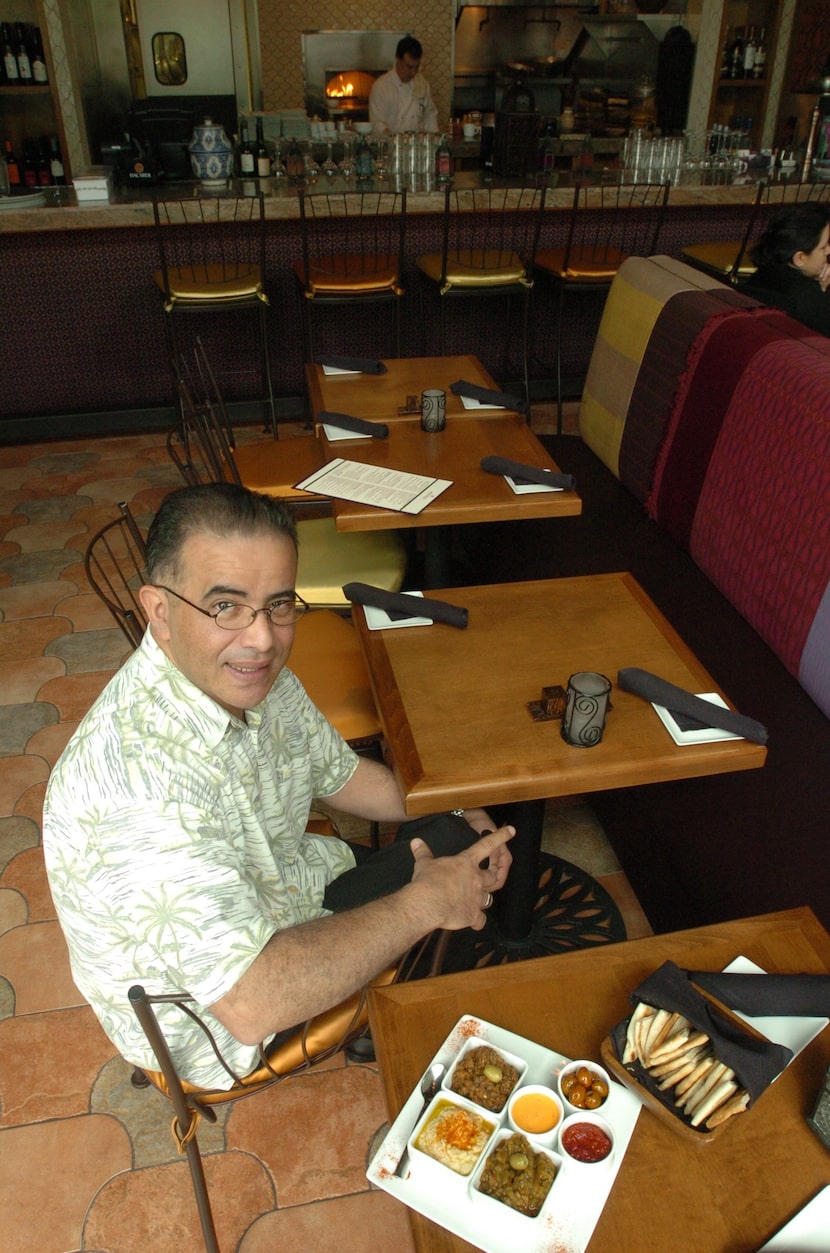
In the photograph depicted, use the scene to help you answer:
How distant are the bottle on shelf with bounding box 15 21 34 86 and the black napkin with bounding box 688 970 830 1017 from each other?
6370 millimetres

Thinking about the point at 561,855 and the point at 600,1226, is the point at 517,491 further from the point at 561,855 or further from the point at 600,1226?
the point at 600,1226

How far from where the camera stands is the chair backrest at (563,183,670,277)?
4.62 meters

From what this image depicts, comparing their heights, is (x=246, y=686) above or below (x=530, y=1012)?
above

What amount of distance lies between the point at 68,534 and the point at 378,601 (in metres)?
2.45

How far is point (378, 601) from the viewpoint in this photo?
205 cm

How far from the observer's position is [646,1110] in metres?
1.16

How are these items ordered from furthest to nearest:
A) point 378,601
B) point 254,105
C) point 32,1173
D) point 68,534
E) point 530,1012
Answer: point 254,105 → point 68,534 → point 378,601 → point 32,1173 → point 530,1012

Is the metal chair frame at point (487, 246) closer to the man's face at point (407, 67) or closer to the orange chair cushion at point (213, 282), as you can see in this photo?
the orange chair cushion at point (213, 282)

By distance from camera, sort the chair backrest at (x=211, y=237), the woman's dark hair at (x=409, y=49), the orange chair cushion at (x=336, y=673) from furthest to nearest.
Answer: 1. the woman's dark hair at (x=409, y=49)
2. the chair backrest at (x=211, y=237)
3. the orange chair cushion at (x=336, y=673)

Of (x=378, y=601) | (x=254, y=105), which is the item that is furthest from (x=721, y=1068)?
(x=254, y=105)

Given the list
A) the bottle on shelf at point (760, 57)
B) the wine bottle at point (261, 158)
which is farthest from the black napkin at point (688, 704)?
the bottle on shelf at point (760, 57)

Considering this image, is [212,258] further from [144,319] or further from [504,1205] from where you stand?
[504,1205]

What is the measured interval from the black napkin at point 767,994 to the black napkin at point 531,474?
1.49 meters

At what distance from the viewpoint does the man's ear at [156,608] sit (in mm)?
1364
